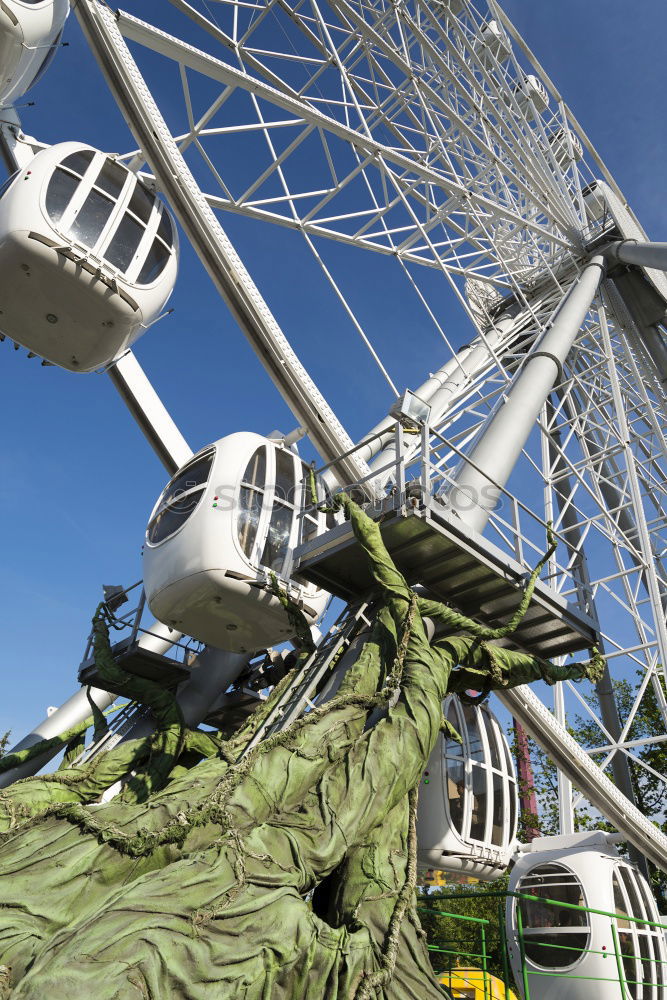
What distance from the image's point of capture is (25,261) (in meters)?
9.27

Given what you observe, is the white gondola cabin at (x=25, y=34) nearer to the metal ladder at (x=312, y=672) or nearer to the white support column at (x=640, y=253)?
the metal ladder at (x=312, y=672)

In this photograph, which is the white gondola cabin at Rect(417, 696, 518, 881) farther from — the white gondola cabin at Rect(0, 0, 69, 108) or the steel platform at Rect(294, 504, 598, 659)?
the white gondola cabin at Rect(0, 0, 69, 108)

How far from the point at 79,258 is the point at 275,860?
24.2 ft

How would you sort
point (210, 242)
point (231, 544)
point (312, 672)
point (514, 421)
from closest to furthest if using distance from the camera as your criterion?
point (312, 672) < point (231, 544) < point (210, 242) < point (514, 421)

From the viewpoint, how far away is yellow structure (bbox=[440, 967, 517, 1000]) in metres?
7.75

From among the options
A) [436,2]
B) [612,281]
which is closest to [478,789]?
[612,281]

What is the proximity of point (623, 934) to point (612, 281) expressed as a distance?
16.0m

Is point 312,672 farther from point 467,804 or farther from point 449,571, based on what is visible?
point 467,804

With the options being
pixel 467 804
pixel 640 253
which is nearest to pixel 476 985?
pixel 467 804

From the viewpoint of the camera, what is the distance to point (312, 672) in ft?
27.5

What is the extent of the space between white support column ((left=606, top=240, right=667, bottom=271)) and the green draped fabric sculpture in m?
11.1

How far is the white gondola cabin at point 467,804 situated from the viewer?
1052 cm

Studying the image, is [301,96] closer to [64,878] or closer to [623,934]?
[64,878]

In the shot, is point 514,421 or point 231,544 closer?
point 231,544
